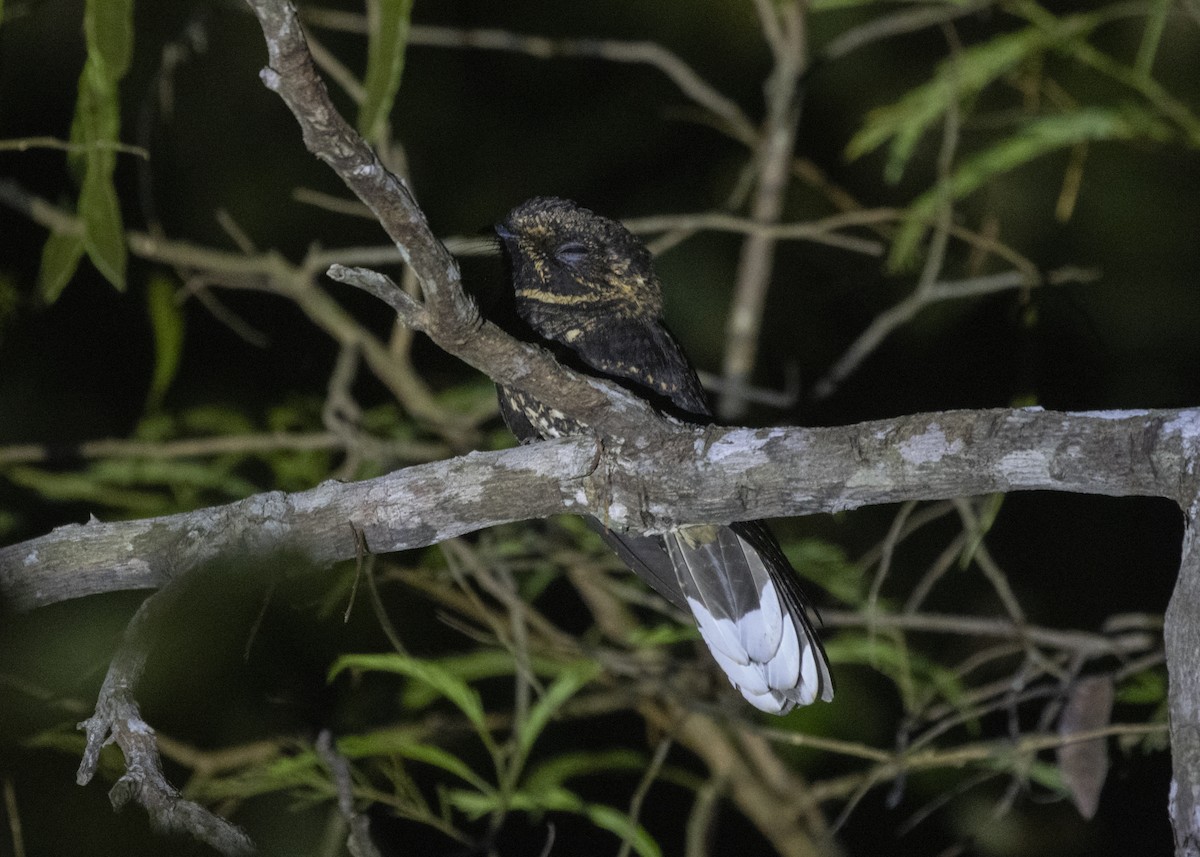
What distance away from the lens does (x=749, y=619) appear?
306 cm

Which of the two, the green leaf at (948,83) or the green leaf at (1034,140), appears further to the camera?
the green leaf at (948,83)

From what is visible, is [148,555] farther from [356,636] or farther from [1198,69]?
[1198,69]

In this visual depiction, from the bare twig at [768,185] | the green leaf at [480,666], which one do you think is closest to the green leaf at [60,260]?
the green leaf at [480,666]

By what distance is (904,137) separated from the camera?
3553mm

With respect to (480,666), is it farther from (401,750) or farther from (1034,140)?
(1034,140)

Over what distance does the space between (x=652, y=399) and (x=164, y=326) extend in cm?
169

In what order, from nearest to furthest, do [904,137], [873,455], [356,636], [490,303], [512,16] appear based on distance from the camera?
[873,455] < [490,303] < [904,137] < [356,636] < [512,16]

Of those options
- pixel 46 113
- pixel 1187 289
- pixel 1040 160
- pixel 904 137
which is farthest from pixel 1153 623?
pixel 46 113

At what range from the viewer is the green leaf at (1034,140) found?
3.36m

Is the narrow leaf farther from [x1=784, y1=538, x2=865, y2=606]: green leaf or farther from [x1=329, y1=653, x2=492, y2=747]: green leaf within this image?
[x1=329, y1=653, x2=492, y2=747]: green leaf

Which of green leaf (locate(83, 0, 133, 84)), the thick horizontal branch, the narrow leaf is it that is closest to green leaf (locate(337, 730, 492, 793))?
the thick horizontal branch

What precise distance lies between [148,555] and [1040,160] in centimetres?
404

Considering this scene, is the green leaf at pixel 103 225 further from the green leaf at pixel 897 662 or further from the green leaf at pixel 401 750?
the green leaf at pixel 897 662

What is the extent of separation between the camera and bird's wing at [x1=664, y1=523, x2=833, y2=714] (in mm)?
2996
